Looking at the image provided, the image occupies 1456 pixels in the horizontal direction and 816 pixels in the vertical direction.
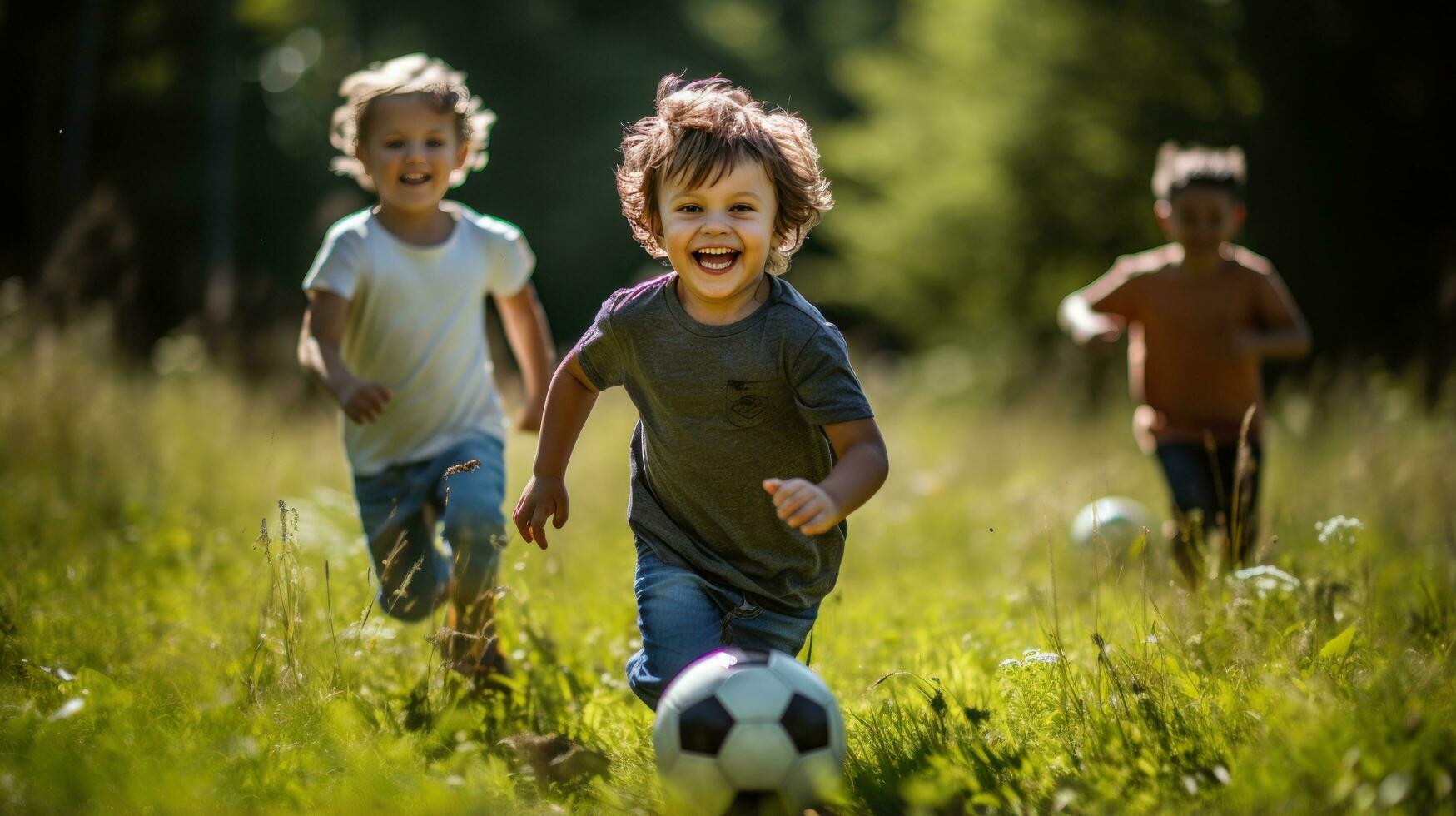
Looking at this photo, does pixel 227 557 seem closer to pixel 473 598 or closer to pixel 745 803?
pixel 473 598

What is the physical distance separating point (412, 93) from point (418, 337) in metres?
0.85

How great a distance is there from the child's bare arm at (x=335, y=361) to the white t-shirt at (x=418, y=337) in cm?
12

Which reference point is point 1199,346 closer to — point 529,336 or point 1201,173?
point 1201,173

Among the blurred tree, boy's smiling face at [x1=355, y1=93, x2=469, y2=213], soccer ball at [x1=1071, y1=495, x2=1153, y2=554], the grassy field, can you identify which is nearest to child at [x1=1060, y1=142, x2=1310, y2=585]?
soccer ball at [x1=1071, y1=495, x2=1153, y2=554]

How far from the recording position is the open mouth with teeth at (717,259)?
136 inches

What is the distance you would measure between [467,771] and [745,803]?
0.82 m

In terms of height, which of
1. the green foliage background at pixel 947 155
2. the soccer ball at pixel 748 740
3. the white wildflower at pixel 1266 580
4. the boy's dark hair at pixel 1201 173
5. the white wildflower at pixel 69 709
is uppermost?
the green foliage background at pixel 947 155

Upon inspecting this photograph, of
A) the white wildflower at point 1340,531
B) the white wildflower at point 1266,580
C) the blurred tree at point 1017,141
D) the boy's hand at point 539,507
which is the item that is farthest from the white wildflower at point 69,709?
the blurred tree at point 1017,141

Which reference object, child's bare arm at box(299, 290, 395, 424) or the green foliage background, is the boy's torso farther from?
child's bare arm at box(299, 290, 395, 424)

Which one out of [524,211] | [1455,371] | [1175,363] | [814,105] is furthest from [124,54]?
[814,105]

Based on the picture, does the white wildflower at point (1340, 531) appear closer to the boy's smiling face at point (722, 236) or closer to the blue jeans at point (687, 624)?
the blue jeans at point (687, 624)

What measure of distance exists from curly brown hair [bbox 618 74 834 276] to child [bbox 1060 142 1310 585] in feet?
7.59

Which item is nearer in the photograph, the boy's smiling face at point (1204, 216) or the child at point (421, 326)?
the child at point (421, 326)

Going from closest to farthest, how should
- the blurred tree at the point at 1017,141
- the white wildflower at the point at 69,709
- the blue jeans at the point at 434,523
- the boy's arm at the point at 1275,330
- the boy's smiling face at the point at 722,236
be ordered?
the white wildflower at the point at 69,709, the boy's smiling face at the point at 722,236, the blue jeans at the point at 434,523, the boy's arm at the point at 1275,330, the blurred tree at the point at 1017,141
